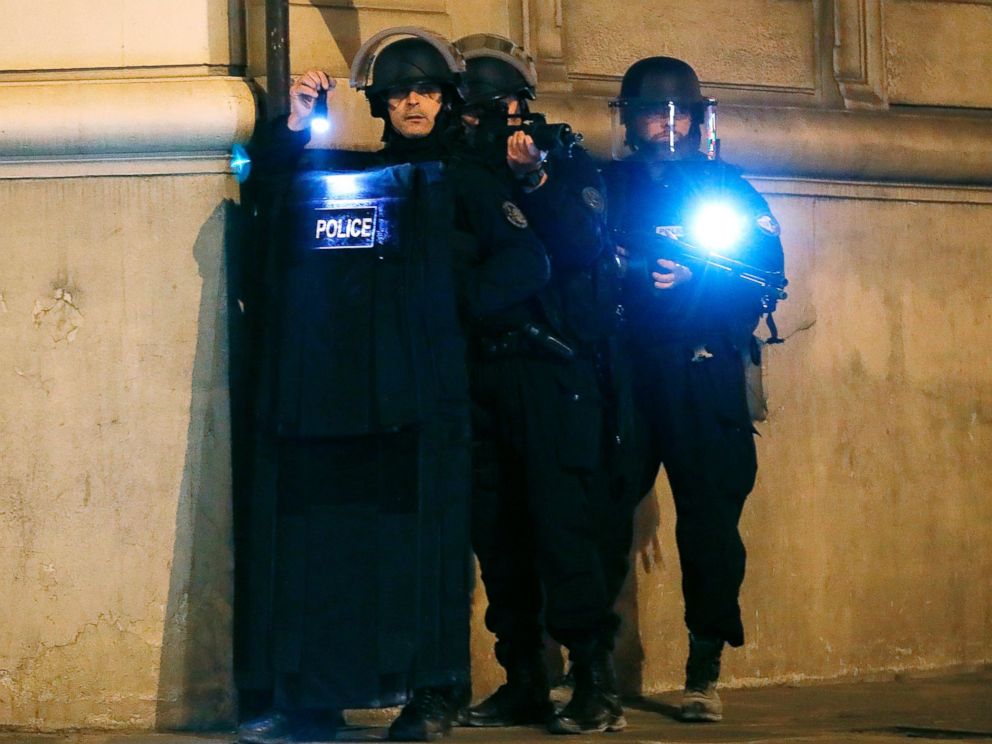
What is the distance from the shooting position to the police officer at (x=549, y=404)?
5.23 meters

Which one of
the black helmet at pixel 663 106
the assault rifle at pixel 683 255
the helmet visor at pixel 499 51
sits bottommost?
the assault rifle at pixel 683 255

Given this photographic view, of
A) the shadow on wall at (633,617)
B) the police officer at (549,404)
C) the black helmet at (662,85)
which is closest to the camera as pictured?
the police officer at (549,404)

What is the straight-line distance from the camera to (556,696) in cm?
558

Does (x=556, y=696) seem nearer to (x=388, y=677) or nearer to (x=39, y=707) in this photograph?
(x=388, y=677)

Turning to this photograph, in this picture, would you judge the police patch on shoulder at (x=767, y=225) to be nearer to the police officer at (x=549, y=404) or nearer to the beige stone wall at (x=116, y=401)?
the police officer at (x=549, y=404)

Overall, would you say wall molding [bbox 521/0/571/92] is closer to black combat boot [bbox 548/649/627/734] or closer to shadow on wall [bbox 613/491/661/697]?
shadow on wall [bbox 613/491/661/697]

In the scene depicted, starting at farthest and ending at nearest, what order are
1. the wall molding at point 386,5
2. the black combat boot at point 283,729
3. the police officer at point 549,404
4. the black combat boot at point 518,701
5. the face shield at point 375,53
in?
the wall molding at point 386,5, the black combat boot at point 518,701, the face shield at point 375,53, the police officer at point 549,404, the black combat boot at point 283,729

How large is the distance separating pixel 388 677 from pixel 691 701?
999 mm

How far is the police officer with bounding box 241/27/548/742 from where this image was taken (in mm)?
5008

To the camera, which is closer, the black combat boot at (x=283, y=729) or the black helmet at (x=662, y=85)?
the black combat boot at (x=283, y=729)

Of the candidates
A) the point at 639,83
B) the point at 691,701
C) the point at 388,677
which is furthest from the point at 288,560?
the point at 639,83

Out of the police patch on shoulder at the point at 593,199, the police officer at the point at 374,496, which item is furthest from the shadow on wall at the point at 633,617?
the police patch on shoulder at the point at 593,199

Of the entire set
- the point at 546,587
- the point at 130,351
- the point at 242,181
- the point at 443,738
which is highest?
the point at 242,181

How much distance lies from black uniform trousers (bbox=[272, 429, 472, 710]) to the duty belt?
361 millimetres
